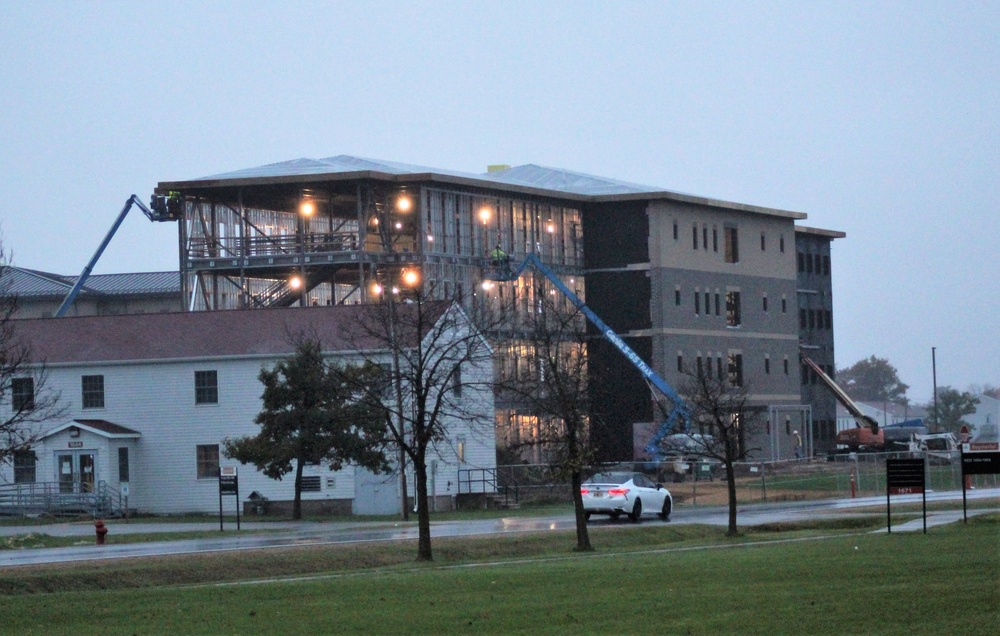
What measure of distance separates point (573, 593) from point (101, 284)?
387 feet

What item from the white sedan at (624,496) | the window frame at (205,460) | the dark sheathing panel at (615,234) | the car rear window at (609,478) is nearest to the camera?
the white sedan at (624,496)

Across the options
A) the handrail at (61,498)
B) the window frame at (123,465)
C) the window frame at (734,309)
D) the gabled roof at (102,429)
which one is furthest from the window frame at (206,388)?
the window frame at (734,309)

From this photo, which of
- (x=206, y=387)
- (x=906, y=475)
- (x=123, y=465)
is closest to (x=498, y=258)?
(x=206, y=387)

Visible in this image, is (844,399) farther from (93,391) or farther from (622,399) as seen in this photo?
(93,391)

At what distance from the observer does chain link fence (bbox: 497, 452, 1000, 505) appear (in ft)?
205

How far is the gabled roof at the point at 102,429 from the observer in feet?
197

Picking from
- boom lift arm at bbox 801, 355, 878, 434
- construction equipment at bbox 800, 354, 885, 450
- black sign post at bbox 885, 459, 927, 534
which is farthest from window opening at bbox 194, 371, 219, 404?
boom lift arm at bbox 801, 355, 878, 434

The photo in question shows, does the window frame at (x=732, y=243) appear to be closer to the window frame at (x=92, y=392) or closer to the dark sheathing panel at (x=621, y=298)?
the dark sheathing panel at (x=621, y=298)

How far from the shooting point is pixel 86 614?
786 inches

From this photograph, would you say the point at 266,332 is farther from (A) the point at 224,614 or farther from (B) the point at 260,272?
(A) the point at 224,614

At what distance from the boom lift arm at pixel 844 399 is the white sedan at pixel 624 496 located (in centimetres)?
5844

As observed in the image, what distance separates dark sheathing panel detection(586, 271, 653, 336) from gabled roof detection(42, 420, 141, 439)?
3548 centimetres

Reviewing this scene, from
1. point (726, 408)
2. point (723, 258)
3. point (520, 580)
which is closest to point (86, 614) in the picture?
point (520, 580)

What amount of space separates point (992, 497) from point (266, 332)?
28.8m
